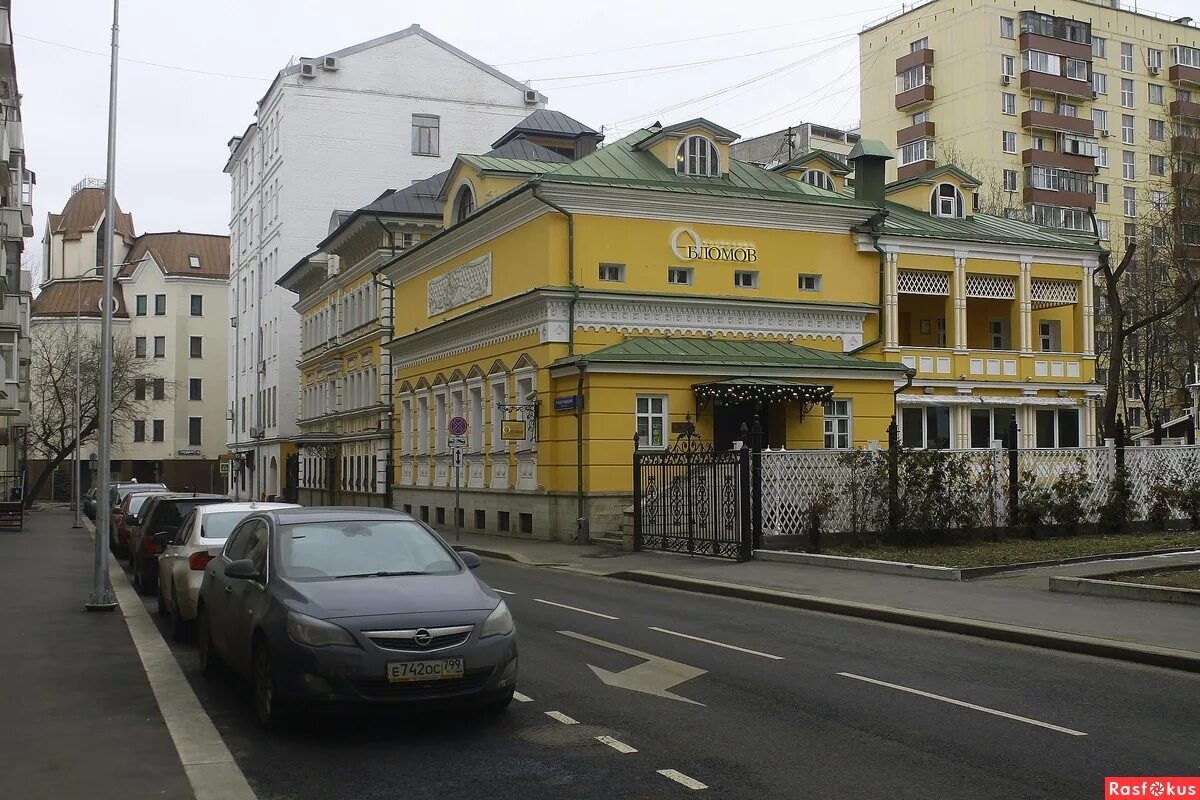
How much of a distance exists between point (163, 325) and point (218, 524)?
83710 mm

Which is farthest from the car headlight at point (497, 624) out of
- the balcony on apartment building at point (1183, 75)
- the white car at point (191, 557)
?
the balcony on apartment building at point (1183, 75)

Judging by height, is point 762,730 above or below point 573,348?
below

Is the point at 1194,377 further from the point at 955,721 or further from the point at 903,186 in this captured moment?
the point at 955,721

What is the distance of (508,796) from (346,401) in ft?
166

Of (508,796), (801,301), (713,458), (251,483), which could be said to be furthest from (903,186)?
(251,483)

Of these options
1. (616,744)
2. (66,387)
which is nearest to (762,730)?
(616,744)

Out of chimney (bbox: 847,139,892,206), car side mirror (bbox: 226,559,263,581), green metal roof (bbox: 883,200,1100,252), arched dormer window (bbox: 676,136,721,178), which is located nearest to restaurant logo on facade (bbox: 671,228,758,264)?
arched dormer window (bbox: 676,136,721,178)

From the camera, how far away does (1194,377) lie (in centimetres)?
4453

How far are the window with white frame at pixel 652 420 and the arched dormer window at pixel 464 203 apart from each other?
9.70 m

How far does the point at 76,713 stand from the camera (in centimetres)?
957

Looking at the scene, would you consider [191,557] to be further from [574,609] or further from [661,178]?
[661,178]

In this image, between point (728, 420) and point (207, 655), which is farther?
point (728, 420)

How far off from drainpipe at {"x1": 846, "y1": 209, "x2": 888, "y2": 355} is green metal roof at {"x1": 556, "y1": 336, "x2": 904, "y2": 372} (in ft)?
5.80

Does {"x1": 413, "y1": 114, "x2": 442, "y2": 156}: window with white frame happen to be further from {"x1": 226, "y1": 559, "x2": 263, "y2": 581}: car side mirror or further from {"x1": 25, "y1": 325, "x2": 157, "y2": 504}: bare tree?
{"x1": 226, "y1": 559, "x2": 263, "y2": 581}: car side mirror
